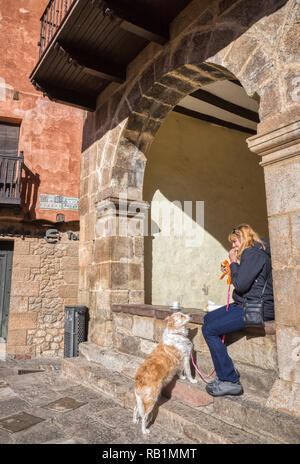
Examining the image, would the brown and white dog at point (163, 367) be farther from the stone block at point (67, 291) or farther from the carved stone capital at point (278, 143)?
the stone block at point (67, 291)

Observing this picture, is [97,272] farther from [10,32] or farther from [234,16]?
[10,32]

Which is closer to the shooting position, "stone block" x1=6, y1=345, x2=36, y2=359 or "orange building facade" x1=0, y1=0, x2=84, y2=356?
"stone block" x1=6, y1=345, x2=36, y2=359

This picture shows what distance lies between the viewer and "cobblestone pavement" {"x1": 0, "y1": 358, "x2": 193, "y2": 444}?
7.56ft

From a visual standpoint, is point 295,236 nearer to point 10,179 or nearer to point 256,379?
point 256,379

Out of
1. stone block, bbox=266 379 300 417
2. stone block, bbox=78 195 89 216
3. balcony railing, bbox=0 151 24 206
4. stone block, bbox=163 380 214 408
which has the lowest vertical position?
stone block, bbox=163 380 214 408

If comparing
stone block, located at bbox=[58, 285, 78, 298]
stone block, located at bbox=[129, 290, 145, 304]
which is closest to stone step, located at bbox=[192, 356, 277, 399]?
stone block, located at bbox=[129, 290, 145, 304]

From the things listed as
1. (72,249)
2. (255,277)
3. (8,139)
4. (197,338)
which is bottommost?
(197,338)

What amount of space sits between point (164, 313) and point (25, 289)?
333cm

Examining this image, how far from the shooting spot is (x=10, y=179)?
18.0ft

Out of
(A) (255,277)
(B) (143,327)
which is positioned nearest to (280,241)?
(A) (255,277)

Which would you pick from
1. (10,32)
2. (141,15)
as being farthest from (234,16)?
(10,32)

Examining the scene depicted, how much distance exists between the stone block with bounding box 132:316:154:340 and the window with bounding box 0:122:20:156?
158 inches

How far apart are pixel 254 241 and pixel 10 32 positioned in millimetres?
6229

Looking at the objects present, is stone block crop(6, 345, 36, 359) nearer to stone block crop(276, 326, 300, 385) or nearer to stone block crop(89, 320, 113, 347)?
stone block crop(89, 320, 113, 347)
